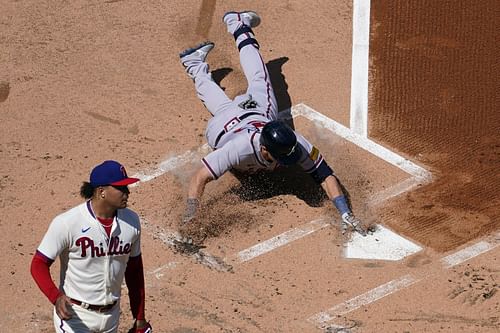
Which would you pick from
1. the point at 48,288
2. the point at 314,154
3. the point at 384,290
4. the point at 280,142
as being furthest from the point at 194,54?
the point at 48,288

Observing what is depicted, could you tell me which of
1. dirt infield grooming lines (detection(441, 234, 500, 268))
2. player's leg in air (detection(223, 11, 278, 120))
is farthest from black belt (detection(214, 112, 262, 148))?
dirt infield grooming lines (detection(441, 234, 500, 268))

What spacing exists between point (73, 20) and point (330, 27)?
284 cm

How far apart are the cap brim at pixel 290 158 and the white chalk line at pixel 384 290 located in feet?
4.48

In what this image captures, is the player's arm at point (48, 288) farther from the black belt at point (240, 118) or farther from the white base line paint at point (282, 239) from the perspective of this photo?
the black belt at point (240, 118)

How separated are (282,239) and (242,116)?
4.42 feet

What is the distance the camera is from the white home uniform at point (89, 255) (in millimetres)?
6875

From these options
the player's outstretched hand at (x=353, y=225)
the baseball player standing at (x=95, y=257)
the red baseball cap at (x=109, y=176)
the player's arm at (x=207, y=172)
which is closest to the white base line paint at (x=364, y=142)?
the player's outstretched hand at (x=353, y=225)

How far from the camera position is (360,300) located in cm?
888

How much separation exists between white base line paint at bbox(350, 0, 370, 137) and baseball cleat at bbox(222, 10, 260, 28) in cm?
112

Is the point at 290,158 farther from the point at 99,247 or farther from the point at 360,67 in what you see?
the point at 99,247

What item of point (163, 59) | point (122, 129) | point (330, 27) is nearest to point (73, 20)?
point (163, 59)

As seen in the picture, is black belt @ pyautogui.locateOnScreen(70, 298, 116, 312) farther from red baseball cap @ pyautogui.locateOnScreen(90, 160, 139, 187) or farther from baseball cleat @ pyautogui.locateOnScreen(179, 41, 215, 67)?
baseball cleat @ pyautogui.locateOnScreen(179, 41, 215, 67)

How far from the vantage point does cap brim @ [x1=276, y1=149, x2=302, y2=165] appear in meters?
9.55

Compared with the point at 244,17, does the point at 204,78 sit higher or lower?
lower
